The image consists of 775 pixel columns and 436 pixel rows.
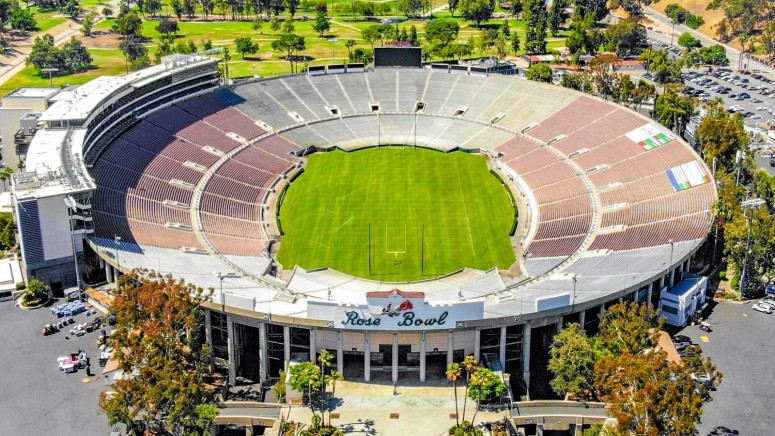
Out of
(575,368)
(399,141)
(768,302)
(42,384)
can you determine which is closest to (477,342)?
(575,368)

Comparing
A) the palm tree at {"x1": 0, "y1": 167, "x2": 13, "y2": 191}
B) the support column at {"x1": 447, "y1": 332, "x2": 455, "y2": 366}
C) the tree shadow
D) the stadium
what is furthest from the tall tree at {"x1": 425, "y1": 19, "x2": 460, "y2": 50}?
the tree shadow

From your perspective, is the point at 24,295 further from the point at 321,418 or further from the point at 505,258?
the point at 505,258

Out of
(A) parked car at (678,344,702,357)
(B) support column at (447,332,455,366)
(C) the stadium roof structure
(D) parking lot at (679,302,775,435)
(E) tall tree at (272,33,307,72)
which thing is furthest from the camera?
(E) tall tree at (272,33,307,72)

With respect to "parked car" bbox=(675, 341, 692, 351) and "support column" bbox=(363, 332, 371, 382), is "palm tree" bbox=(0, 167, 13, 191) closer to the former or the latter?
"support column" bbox=(363, 332, 371, 382)

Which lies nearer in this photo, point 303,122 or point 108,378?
point 108,378

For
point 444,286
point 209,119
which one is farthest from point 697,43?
point 444,286
